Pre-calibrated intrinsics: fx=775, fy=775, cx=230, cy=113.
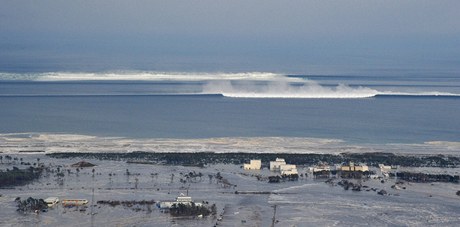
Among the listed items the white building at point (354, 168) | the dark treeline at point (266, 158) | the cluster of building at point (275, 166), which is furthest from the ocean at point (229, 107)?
the cluster of building at point (275, 166)

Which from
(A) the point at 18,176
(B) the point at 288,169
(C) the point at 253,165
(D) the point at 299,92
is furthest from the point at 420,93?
(A) the point at 18,176

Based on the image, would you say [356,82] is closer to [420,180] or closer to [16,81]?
[16,81]

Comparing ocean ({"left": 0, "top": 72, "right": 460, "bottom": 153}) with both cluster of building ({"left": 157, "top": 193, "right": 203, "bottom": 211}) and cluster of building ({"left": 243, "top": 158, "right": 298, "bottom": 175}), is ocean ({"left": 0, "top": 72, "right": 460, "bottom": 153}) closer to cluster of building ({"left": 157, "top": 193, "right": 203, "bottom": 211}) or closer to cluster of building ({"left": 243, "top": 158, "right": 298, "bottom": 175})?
cluster of building ({"left": 243, "top": 158, "right": 298, "bottom": 175})

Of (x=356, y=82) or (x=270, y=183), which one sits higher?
(x=356, y=82)

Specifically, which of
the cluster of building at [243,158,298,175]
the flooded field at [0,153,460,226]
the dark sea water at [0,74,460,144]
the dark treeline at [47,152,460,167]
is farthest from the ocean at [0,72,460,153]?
the flooded field at [0,153,460,226]

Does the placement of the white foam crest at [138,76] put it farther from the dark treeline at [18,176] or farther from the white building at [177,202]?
the white building at [177,202]

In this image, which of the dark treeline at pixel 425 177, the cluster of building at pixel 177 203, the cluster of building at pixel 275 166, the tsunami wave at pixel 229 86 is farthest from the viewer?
the tsunami wave at pixel 229 86

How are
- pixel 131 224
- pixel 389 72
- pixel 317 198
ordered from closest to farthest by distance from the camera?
1. pixel 131 224
2. pixel 317 198
3. pixel 389 72

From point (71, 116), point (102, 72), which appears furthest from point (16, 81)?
point (71, 116)
